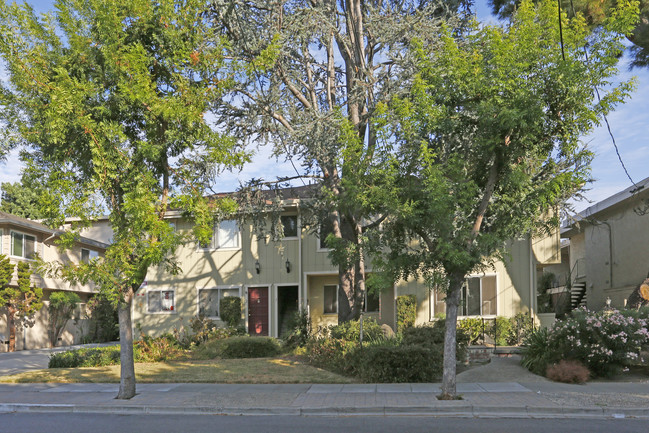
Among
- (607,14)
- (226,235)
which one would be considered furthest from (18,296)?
(607,14)

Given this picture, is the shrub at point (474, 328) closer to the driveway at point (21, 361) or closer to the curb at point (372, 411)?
the curb at point (372, 411)

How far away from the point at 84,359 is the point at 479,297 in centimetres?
1324

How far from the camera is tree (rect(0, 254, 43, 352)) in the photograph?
2364 centimetres

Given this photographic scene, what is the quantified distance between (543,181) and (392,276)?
3568 mm

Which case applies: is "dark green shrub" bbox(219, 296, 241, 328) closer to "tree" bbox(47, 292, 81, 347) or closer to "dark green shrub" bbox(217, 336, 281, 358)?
"dark green shrub" bbox(217, 336, 281, 358)

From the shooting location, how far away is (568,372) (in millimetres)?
12828

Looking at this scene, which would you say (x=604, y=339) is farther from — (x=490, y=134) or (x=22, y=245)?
(x=22, y=245)

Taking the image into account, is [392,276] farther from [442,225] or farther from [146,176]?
[146,176]

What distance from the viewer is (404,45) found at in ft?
53.8

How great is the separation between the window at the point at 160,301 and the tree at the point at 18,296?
4.94 metres

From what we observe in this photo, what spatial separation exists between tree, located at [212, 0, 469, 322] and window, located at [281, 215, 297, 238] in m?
5.18

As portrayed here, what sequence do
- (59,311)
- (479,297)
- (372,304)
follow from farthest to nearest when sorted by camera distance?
(59,311) < (372,304) < (479,297)

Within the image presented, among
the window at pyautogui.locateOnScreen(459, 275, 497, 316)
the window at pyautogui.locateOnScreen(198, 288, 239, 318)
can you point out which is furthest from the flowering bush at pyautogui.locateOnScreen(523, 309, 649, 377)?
the window at pyautogui.locateOnScreen(198, 288, 239, 318)

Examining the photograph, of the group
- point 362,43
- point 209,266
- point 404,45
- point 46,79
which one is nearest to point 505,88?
point 404,45
